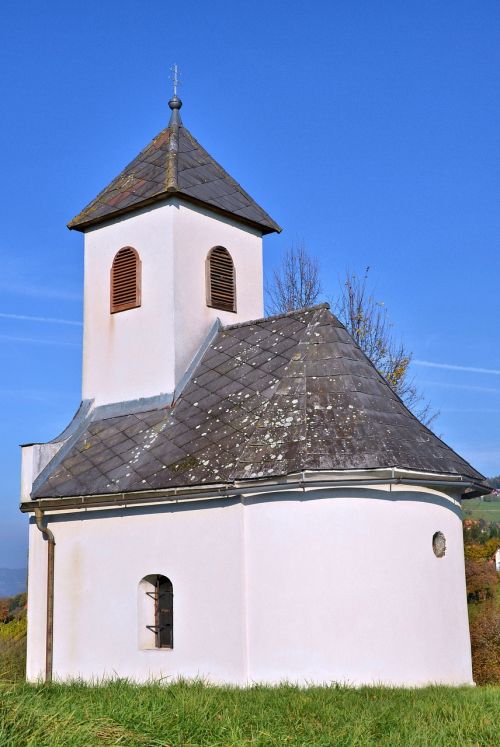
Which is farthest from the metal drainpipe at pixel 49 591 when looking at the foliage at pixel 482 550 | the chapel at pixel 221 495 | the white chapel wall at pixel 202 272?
the foliage at pixel 482 550

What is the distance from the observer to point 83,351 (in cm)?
1577

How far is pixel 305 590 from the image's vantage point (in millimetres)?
10812

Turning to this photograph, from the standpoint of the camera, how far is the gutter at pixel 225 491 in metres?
10.8

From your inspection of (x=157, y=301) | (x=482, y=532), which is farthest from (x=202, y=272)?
(x=482, y=532)

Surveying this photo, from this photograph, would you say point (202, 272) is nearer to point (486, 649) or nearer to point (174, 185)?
point (174, 185)

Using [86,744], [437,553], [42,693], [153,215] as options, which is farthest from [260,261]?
[86,744]

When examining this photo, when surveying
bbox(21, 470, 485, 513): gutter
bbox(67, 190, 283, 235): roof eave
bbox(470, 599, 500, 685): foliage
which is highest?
bbox(67, 190, 283, 235): roof eave

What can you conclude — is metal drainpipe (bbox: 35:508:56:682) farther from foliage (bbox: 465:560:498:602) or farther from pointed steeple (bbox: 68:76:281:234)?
foliage (bbox: 465:560:498:602)

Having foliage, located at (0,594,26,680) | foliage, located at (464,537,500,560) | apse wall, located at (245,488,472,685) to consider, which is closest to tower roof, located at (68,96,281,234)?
apse wall, located at (245,488,472,685)

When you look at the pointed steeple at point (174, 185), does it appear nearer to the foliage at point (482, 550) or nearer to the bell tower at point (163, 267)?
the bell tower at point (163, 267)

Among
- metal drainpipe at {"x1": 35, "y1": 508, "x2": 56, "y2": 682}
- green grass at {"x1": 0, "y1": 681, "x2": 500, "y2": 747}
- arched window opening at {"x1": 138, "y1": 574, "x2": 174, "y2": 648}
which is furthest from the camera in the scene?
metal drainpipe at {"x1": 35, "y1": 508, "x2": 56, "y2": 682}

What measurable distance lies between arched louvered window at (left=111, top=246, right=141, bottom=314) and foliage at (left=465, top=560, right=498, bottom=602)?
1488 centimetres

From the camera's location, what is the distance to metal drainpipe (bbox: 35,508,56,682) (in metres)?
12.9

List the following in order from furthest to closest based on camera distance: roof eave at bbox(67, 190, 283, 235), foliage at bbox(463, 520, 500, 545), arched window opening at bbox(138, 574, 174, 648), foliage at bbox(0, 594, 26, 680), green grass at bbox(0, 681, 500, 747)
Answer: foliage at bbox(463, 520, 500, 545)
roof eave at bbox(67, 190, 283, 235)
foliage at bbox(0, 594, 26, 680)
arched window opening at bbox(138, 574, 174, 648)
green grass at bbox(0, 681, 500, 747)
